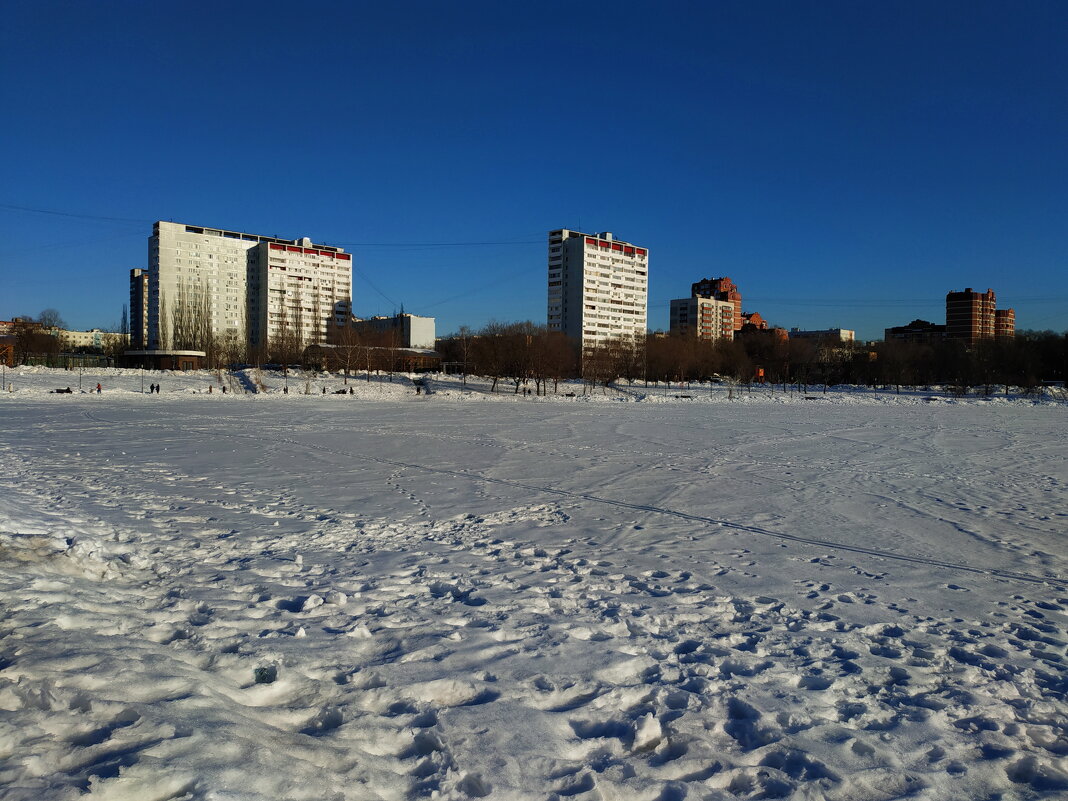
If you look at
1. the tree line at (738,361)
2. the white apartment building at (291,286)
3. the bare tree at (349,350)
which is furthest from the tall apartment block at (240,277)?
the bare tree at (349,350)

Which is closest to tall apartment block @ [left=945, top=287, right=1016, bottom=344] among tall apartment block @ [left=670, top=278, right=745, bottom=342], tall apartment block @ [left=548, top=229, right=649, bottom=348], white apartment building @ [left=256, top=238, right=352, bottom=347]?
tall apartment block @ [left=670, top=278, right=745, bottom=342]

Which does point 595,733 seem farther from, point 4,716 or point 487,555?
point 487,555

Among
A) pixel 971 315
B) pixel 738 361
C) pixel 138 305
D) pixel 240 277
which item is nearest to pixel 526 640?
pixel 738 361

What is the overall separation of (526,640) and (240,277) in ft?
474

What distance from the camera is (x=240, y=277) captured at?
134625 millimetres

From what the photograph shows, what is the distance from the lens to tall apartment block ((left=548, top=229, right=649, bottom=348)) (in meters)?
147

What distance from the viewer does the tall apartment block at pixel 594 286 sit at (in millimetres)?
147000

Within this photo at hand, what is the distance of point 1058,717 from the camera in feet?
13.8

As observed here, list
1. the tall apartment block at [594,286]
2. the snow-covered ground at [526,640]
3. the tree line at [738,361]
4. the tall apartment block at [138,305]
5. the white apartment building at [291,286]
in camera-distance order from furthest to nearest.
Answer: the tall apartment block at [138,305] → the tall apartment block at [594,286] → the white apartment building at [291,286] → the tree line at [738,361] → the snow-covered ground at [526,640]

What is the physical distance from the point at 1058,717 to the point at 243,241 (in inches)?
5845

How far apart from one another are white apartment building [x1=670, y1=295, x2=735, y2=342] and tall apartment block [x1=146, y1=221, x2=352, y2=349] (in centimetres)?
9630

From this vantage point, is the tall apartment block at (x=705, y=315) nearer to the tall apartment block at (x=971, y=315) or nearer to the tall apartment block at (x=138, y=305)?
the tall apartment block at (x=971, y=315)

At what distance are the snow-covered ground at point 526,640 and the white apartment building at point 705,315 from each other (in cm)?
17920

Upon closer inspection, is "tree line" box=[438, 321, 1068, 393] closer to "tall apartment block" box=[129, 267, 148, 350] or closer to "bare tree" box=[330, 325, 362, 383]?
"bare tree" box=[330, 325, 362, 383]
